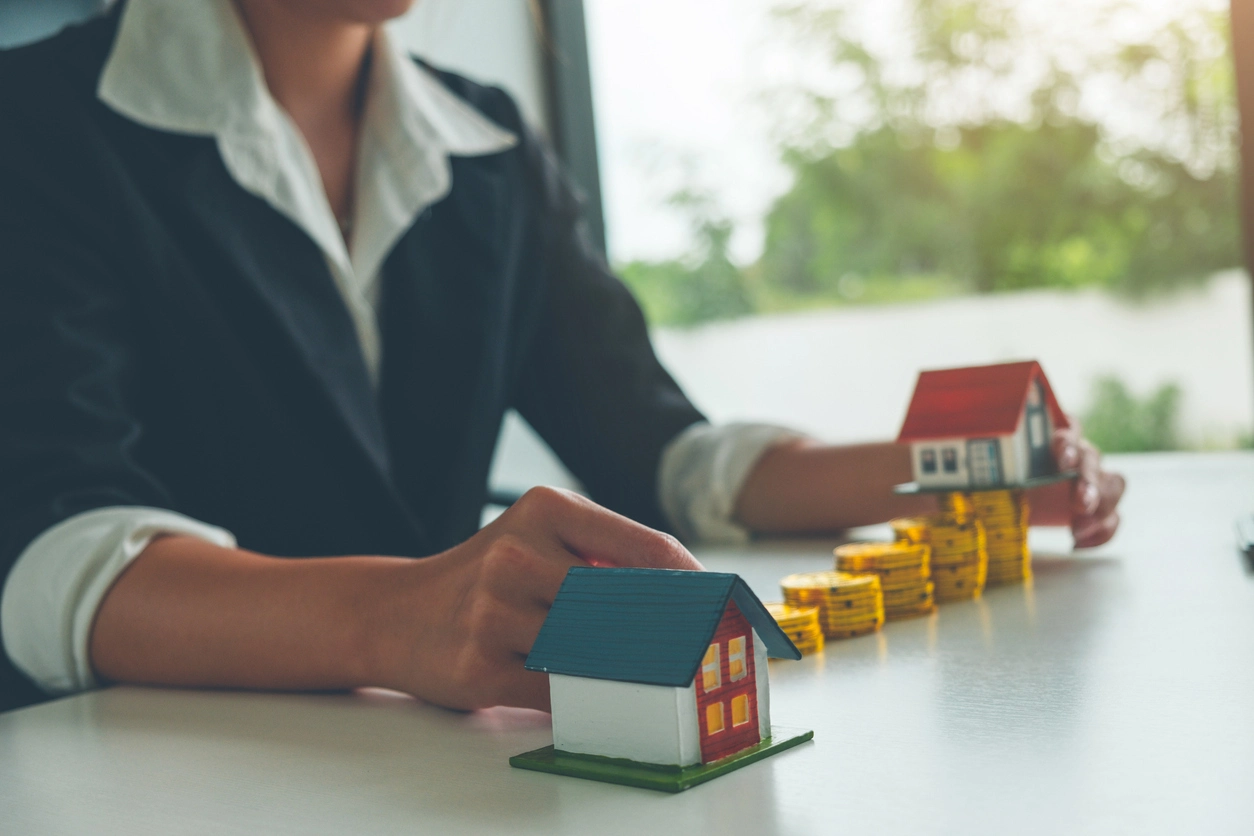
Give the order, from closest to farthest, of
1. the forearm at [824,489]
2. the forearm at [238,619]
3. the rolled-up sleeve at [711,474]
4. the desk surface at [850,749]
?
1. the desk surface at [850,749]
2. the forearm at [238,619]
3. the forearm at [824,489]
4. the rolled-up sleeve at [711,474]

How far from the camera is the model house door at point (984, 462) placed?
835 mm

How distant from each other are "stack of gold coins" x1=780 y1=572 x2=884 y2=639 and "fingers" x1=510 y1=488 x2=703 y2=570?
0.19 metres

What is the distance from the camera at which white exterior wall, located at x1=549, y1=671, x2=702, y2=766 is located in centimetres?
44

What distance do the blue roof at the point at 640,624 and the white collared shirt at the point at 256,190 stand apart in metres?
0.39

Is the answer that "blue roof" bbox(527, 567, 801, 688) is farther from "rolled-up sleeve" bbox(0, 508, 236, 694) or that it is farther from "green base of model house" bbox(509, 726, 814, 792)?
"rolled-up sleeve" bbox(0, 508, 236, 694)

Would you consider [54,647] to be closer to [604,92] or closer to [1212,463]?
[1212,463]

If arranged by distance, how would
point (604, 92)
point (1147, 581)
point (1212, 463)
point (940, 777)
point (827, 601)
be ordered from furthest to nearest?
point (604, 92), point (1212, 463), point (1147, 581), point (827, 601), point (940, 777)

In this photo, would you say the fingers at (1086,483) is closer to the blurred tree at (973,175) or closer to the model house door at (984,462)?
the model house door at (984,462)

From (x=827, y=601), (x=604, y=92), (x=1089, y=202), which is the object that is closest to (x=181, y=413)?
(x=827, y=601)

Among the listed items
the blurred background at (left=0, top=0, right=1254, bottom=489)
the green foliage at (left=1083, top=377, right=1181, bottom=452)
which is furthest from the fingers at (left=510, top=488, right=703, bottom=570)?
the green foliage at (left=1083, top=377, right=1181, bottom=452)

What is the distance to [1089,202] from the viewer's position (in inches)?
103

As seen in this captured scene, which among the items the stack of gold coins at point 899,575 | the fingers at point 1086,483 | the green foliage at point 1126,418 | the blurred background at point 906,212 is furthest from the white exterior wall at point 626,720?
the green foliage at point 1126,418

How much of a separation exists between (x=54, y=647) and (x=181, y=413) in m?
0.33

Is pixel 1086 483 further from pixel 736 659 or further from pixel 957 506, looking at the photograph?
pixel 736 659
